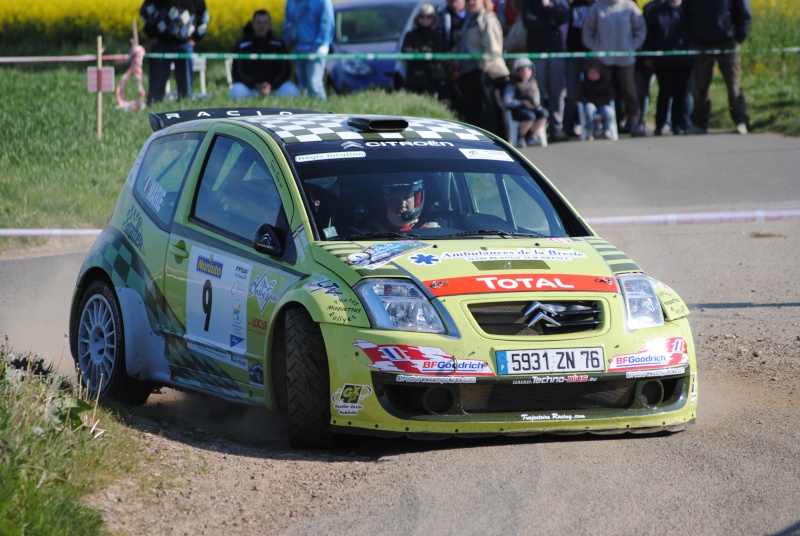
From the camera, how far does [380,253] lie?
6.13 meters

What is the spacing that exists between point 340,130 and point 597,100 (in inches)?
510

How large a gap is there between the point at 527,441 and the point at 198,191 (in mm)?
2435

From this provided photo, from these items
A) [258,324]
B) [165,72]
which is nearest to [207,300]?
[258,324]

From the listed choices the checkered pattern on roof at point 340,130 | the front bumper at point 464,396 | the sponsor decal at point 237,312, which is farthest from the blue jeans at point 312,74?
the front bumper at point 464,396

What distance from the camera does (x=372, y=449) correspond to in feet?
20.0

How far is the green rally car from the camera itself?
5.76m

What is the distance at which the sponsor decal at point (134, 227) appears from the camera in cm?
750

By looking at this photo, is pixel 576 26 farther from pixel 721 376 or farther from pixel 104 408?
pixel 104 408

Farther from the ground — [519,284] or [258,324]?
[519,284]

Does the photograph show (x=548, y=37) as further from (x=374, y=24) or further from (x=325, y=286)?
(x=325, y=286)

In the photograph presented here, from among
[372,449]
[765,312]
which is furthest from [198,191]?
[765,312]

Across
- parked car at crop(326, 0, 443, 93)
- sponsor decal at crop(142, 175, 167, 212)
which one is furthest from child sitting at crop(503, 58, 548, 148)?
sponsor decal at crop(142, 175, 167, 212)

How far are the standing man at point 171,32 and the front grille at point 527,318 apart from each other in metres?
13.8

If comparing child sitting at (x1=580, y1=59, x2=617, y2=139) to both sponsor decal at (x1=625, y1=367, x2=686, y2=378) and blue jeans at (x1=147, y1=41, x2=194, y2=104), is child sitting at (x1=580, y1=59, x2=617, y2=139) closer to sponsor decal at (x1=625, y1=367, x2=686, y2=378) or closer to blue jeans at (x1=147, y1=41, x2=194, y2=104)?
blue jeans at (x1=147, y1=41, x2=194, y2=104)
